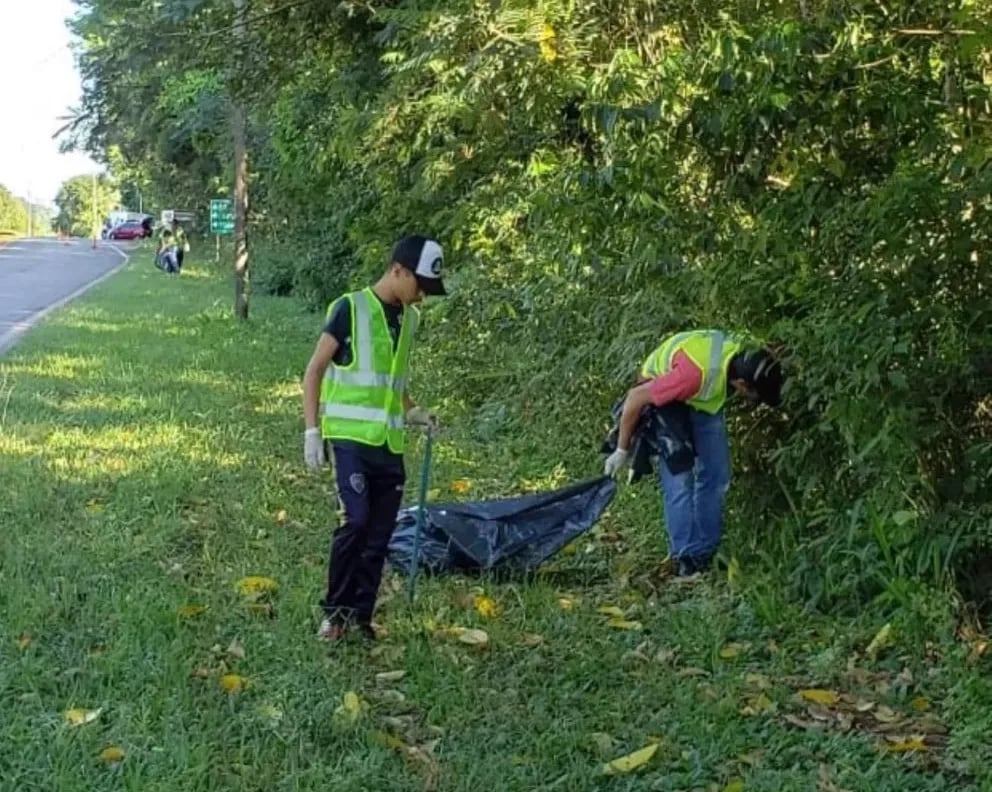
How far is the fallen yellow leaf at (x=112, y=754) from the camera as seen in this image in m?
3.86

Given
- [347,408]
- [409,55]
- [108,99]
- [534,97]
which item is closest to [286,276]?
[108,99]

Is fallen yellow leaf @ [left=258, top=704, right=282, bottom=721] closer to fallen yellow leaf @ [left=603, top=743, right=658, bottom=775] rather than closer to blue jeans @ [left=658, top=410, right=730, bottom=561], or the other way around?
fallen yellow leaf @ [left=603, top=743, right=658, bottom=775]

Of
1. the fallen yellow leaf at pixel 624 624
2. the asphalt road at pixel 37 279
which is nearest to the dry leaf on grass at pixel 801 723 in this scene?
the fallen yellow leaf at pixel 624 624

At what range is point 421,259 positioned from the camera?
5043mm

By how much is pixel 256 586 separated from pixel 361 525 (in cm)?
85

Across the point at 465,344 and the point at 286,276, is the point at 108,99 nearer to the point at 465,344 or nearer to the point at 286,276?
the point at 465,344

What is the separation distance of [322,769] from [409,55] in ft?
19.3

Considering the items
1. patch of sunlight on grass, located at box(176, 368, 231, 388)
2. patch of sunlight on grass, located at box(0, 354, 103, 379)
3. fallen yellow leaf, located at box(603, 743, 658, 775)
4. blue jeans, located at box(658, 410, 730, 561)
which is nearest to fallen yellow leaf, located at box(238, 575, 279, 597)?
blue jeans, located at box(658, 410, 730, 561)

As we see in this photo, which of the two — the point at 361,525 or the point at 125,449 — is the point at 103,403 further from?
the point at 361,525

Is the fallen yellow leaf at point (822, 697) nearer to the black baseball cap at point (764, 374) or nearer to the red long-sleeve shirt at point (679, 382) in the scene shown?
the black baseball cap at point (764, 374)

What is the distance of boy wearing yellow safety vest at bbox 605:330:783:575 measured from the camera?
5867 millimetres

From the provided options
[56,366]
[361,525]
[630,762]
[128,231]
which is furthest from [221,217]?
[128,231]

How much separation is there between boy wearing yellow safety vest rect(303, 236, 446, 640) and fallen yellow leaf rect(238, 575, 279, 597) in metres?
0.57

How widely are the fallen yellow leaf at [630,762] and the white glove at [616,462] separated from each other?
219 centimetres
